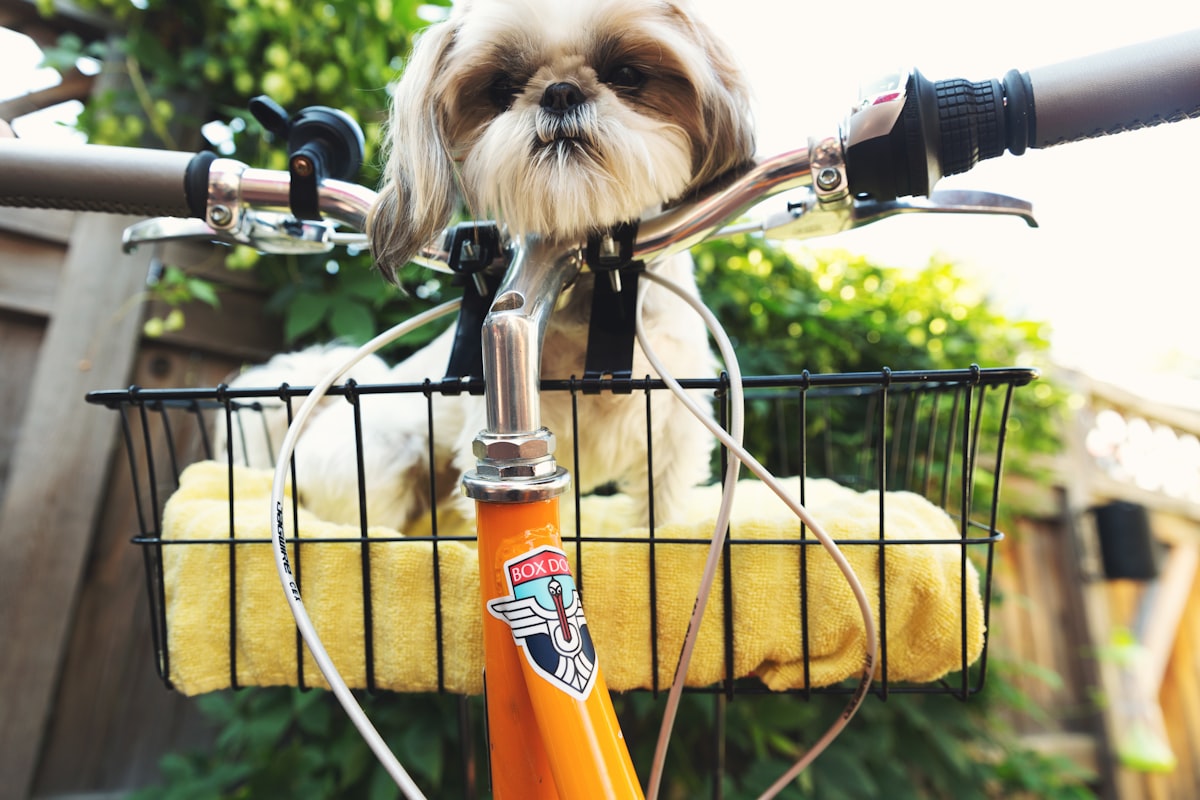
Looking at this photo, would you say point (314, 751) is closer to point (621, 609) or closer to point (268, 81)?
point (621, 609)

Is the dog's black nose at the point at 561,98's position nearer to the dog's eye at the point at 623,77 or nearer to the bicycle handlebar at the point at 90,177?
the dog's eye at the point at 623,77

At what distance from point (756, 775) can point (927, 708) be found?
1.70ft

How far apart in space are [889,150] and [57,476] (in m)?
1.61

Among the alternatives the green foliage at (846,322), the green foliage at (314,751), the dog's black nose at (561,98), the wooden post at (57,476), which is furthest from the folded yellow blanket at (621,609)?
the wooden post at (57,476)

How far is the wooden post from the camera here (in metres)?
1.34

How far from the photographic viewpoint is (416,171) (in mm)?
638

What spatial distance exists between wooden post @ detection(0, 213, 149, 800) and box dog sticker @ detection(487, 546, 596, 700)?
140 centimetres

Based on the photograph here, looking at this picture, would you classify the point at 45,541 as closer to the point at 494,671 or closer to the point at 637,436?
the point at 637,436

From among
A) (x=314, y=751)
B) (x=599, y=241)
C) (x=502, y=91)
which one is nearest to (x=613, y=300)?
(x=599, y=241)

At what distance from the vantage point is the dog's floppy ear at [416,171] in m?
0.61

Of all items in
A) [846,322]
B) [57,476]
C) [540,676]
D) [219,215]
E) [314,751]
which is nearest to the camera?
[540,676]

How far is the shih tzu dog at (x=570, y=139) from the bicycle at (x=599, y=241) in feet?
0.13

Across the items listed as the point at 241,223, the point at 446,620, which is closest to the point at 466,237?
the point at 241,223

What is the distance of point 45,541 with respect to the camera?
137cm
